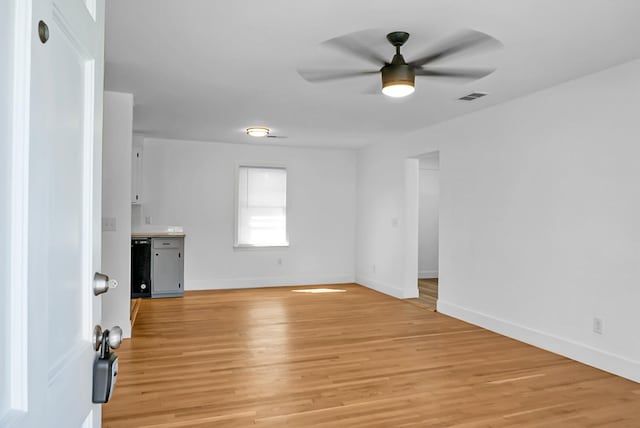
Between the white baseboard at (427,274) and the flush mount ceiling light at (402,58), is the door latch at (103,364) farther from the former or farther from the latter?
the white baseboard at (427,274)

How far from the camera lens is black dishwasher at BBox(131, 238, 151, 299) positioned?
6707mm

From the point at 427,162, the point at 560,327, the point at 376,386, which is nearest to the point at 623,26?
the point at 560,327

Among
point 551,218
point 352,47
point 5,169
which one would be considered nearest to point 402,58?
point 352,47

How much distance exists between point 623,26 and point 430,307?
4.22 m

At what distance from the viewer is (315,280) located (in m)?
8.31

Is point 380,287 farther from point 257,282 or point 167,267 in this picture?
point 167,267

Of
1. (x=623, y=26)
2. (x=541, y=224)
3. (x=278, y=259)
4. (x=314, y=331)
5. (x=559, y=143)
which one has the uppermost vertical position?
(x=623, y=26)

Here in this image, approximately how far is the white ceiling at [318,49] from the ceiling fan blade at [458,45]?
68 mm

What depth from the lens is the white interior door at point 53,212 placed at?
0.63 metres

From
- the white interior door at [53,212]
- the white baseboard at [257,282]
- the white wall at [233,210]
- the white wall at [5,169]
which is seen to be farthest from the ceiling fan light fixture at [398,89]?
the white baseboard at [257,282]

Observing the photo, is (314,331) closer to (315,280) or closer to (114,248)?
(114,248)

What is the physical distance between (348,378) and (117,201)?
9.49 feet

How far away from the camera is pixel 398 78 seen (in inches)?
121

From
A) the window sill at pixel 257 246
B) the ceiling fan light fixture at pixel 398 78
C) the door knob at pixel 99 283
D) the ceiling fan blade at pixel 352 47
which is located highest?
the ceiling fan blade at pixel 352 47
